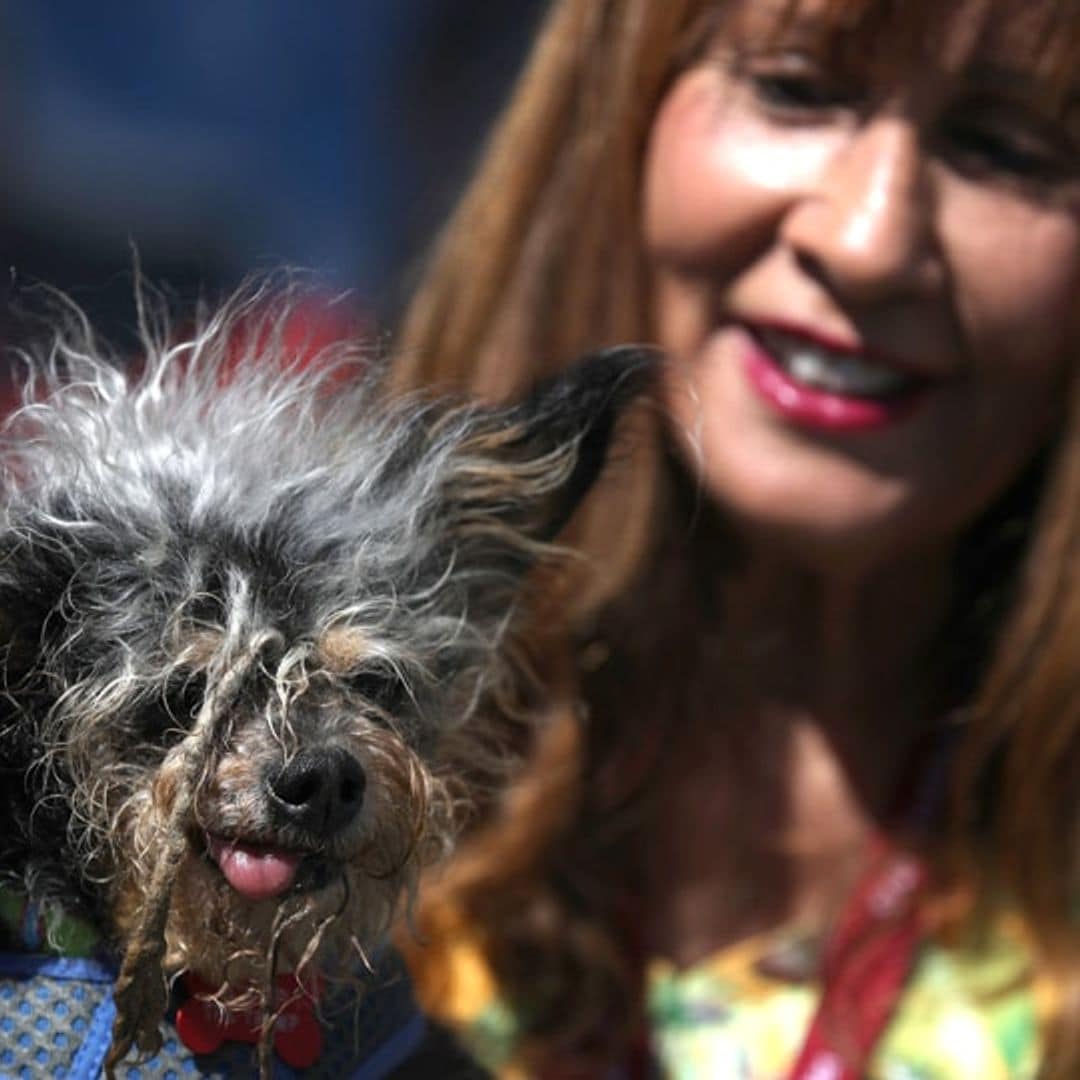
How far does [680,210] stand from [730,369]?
0.12m

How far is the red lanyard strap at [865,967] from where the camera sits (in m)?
1.23

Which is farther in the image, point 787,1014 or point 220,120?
point 220,120

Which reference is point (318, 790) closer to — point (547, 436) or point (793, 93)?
point (547, 436)

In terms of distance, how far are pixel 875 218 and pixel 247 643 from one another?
1.78 ft

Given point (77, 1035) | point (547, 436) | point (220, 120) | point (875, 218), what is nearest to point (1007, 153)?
point (875, 218)

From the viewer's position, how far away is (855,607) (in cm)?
145

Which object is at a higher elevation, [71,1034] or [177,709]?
[177,709]

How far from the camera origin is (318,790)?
833 millimetres

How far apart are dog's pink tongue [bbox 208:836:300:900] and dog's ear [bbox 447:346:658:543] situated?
0.23 m

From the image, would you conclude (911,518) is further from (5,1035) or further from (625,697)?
(5,1035)

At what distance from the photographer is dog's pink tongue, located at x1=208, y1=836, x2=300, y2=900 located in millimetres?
839

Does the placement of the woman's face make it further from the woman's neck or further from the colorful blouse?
the colorful blouse

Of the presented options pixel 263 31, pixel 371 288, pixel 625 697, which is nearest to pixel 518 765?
pixel 625 697

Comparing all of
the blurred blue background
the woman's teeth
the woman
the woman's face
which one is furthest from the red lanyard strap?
the blurred blue background
